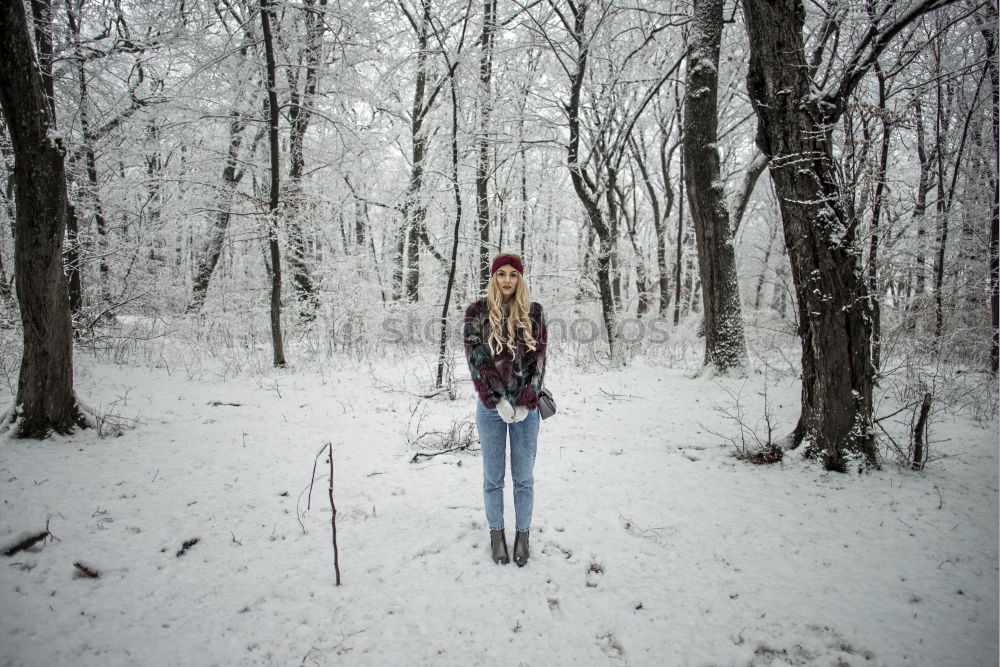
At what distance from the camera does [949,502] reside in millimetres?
3174

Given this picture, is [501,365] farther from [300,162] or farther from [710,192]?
[300,162]

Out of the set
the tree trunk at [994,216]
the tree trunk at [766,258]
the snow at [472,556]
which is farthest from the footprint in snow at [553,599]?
the tree trunk at [766,258]

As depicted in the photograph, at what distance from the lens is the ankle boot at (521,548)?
2576 millimetres

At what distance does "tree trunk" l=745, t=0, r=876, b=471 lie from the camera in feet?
11.4

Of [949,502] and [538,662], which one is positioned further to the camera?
[949,502]

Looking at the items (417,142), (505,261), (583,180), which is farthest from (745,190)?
→ (417,142)

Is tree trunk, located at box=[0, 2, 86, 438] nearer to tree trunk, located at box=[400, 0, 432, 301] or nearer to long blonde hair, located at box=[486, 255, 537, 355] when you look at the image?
long blonde hair, located at box=[486, 255, 537, 355]

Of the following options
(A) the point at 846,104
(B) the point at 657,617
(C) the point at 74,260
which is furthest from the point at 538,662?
(C) the point at 74,260

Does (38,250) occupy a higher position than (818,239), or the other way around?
(38,250)

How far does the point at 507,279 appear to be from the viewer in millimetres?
2662

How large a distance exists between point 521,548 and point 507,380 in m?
1.05

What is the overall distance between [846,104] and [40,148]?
700cm

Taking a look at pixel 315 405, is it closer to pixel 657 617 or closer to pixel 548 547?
pixel 548 547

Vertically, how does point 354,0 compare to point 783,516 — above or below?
above
